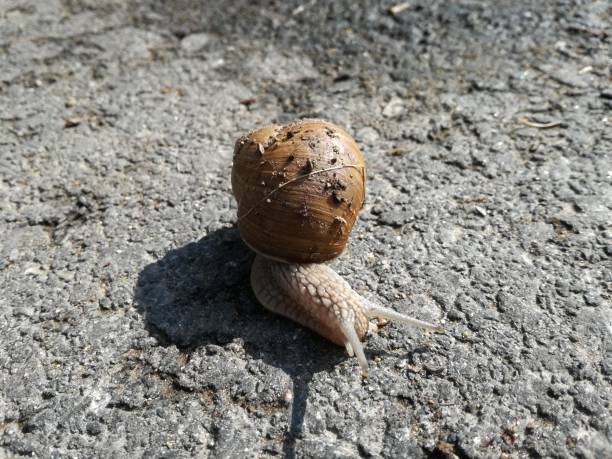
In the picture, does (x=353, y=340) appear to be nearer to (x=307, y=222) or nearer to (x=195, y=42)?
(x=307, y=222)

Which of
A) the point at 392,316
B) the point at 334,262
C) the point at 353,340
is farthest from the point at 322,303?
the point at 334,262

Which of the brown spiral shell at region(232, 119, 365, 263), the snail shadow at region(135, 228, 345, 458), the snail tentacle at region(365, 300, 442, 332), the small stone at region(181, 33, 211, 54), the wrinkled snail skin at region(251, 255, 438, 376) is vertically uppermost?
the brown spiral shell at region(232, 119, 365, 263)

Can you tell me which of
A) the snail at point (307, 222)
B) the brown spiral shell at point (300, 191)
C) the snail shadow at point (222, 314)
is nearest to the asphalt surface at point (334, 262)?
the snail shadow at point (222, 314)

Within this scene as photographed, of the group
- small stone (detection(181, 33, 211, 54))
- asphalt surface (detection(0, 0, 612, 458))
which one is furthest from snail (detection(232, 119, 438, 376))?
small stone (detection(181, 33, 211, 54))

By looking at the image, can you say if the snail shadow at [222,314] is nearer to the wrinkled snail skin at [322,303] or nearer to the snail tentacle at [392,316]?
the wrinkled snail skin at [322,303]

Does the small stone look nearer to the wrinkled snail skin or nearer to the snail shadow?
the snail shadow

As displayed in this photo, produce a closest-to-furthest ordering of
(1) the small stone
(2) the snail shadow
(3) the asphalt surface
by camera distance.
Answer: (3) the asphalt surface → (2) the snail shadow → (1) the small stone

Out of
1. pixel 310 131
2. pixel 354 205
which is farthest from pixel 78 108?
pixel 354 205
